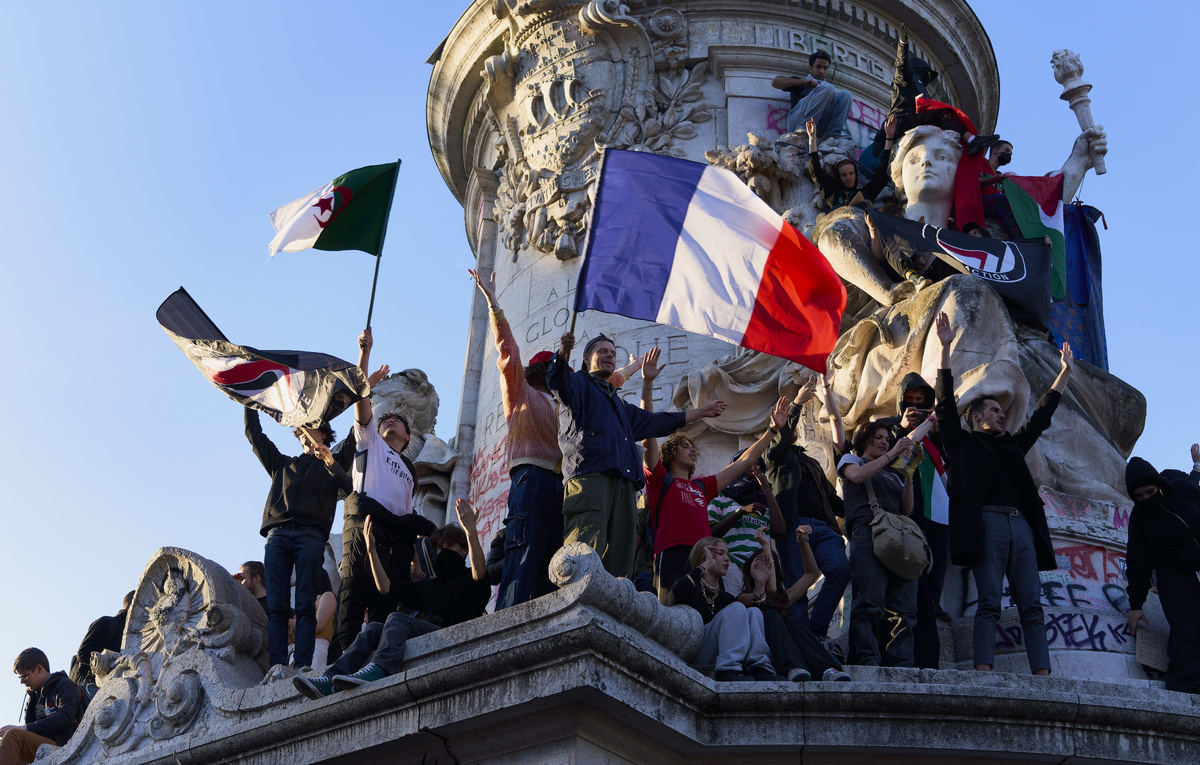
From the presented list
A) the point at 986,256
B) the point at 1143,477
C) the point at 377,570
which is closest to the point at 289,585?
the point at 377,570

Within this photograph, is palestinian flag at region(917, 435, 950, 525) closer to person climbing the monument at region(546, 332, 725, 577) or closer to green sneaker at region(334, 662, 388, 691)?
person climbing the monument at region(546, 332, 725, 577)

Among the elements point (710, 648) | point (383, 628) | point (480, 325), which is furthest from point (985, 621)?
point (480, 325)

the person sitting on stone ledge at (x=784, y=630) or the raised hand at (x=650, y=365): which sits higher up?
the raised hand at (x=650, y=365)

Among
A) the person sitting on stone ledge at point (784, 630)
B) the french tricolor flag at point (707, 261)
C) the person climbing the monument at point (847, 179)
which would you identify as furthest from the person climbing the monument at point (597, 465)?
the person climbing the monument at point (847, 179)

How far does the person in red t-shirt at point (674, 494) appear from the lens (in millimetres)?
8953

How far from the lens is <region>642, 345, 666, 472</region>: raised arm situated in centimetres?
900

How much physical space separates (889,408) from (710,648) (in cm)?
442

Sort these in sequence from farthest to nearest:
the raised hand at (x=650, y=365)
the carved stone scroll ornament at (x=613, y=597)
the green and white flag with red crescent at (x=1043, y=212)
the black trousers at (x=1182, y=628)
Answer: the green and white flag with red crescent at (x=1043, y=212) → the raised hand at (x=650, y=365) → the black trousers at (x=1182, y=628) → the carved stone scroll ornament at (x=613, y=597)

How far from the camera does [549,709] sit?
23.7 feet

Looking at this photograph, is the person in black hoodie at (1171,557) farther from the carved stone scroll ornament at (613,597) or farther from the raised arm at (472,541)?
the raised arm at (472,541)

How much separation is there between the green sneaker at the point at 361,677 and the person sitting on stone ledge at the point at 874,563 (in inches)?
110

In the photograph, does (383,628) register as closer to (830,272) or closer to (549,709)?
(549,709)

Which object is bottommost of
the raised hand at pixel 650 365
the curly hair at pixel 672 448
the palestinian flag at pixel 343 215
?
the curly hair at pixel 672 448

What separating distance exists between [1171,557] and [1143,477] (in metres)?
0.56
